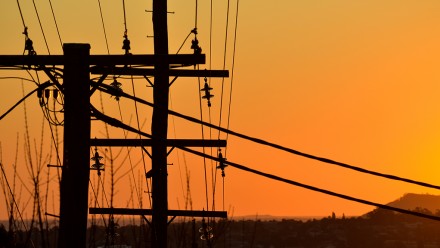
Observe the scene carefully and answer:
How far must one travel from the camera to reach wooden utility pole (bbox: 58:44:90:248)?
36.7 ft

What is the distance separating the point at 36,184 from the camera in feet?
39.8

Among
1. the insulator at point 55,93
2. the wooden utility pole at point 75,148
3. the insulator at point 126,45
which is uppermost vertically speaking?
the insulator at point 126,45

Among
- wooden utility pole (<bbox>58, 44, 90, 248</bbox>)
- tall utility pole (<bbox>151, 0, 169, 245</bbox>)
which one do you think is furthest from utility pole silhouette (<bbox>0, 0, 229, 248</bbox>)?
tall utility pole (<bbox>151, 0, 169, 245</bbox>)

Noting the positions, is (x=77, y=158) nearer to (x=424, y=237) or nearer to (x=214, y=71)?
(x=214, y=71)

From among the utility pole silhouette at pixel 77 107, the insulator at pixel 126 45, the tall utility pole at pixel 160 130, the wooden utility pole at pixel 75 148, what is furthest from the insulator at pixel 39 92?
the insulator at pixel 126 45

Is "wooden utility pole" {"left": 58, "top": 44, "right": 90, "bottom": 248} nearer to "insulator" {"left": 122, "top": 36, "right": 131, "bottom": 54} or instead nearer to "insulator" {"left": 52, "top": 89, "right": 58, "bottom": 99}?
"insulator" {"left": 52, "top": 89, "right": 58, "bottom": 99}

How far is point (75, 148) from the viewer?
11320mm

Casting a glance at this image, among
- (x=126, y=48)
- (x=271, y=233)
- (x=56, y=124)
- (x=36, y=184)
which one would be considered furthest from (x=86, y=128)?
(x=271, y=233)

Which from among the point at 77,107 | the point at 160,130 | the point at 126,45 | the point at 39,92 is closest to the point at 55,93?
the point at 39,92

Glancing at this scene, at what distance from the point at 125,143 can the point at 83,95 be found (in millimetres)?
12333

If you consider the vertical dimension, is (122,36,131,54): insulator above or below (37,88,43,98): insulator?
above

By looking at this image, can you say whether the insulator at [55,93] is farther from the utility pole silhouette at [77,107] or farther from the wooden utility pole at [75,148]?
the wooden utility pole at [75,148]

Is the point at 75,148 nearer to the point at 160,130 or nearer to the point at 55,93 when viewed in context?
the point at 55,93

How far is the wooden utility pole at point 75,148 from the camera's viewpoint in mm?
11180
